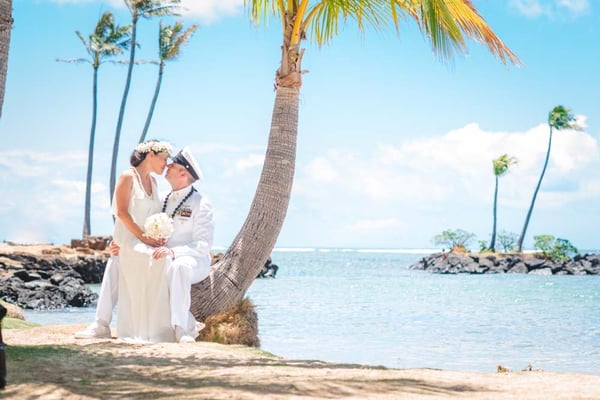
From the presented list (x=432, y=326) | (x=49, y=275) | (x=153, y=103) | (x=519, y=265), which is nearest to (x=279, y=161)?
(x=432, y=326)

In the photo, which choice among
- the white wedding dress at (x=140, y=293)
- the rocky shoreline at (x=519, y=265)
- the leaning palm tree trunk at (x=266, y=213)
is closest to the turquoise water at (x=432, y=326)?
the leaning palm tree trunk at (x=266, y=213)

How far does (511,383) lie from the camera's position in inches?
287

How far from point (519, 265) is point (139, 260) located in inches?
2306

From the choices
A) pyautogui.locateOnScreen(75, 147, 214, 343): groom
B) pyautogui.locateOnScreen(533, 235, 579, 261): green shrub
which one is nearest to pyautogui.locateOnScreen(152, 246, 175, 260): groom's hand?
pyautogui.locateOnScreen(75, 147, 214, 343): groom

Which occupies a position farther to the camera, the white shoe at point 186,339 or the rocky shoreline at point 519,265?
the rocky shoreline at point 519,265

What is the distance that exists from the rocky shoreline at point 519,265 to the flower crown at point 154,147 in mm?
57169

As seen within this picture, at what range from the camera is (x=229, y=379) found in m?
7.27

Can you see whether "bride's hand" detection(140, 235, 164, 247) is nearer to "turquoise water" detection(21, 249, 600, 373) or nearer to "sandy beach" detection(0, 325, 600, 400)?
"sandy beach" detection(0, 325, 600, 400)

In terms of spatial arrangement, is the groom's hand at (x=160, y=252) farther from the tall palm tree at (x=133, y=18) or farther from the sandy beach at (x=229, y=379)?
the tall palm tree at (x=133, y=18)

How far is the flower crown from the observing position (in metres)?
10.9

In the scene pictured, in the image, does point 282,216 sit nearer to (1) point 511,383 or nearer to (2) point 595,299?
(1) point 511,383

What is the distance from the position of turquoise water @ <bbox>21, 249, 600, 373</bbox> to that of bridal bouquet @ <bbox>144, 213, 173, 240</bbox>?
6.87 metres

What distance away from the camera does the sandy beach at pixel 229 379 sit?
6586 mm

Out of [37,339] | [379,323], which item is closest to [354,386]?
[37,339]
